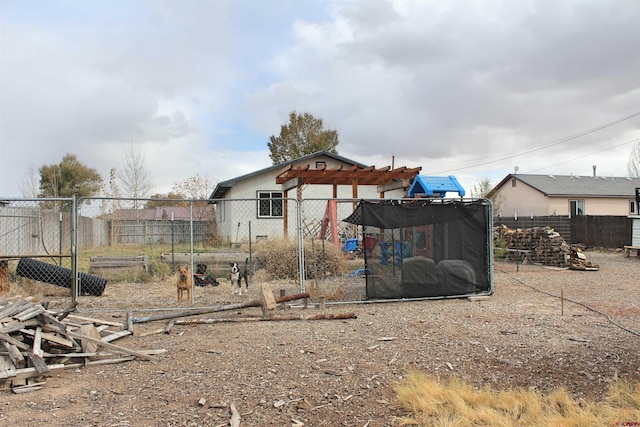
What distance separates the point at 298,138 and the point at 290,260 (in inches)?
1145

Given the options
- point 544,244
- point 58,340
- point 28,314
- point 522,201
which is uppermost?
point 522,201

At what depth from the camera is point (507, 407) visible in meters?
3.83

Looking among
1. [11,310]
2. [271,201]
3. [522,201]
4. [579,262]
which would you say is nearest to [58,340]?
[11,310]

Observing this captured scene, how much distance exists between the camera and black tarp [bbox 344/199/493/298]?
27.7ft

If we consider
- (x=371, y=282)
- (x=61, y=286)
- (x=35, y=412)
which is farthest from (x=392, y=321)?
(x=61, y=286)

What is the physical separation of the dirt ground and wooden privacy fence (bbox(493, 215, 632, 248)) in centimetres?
1226

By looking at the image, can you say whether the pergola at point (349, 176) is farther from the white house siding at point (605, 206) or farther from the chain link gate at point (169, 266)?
the white house siding at point (605, 206)

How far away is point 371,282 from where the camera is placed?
331 inches

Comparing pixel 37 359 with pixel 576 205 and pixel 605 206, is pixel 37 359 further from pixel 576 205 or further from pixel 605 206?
pixel 605 206

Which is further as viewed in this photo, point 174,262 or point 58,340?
point 174,262

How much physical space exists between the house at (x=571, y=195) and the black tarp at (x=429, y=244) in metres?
21.6

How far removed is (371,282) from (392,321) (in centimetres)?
139

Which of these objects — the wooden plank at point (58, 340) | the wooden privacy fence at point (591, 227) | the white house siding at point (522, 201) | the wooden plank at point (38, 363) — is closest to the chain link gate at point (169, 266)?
the wooden plank at point (58, 340)

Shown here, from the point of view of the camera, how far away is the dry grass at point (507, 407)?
3.55 metres
